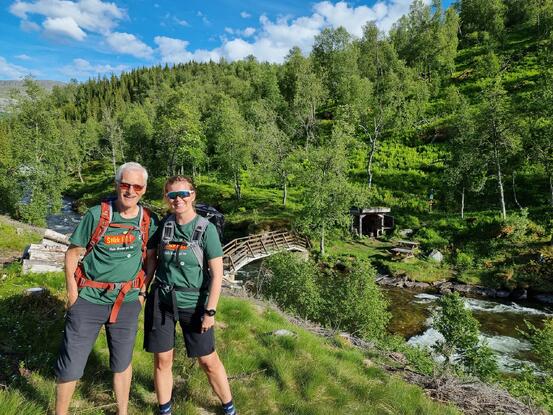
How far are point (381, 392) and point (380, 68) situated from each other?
6909cm

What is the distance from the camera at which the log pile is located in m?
8.43

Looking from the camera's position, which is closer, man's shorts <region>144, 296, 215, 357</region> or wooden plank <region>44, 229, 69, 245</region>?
man's shorts <region>144, 296, 215, 357</region>

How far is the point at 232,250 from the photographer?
2317 cm

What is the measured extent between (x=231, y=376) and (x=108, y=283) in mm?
2558

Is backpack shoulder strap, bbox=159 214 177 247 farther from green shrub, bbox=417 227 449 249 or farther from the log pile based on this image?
green shrub, bbox=417 227 449 249

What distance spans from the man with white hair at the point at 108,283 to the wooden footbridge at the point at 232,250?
571 centimetres

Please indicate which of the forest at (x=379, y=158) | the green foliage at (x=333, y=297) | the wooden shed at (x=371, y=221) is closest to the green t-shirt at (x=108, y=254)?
the forest at (x=379, y=158)

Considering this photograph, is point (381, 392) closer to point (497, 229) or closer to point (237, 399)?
point (237, 399)

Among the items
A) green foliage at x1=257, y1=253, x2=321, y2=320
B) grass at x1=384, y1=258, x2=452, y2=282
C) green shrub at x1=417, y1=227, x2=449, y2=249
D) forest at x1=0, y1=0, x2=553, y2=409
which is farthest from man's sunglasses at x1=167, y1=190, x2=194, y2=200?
green shrub at x1=417, y1=227, x2=449, y2=249

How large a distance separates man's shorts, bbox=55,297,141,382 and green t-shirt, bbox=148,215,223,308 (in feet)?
1.41

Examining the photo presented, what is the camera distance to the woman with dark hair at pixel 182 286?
3961 millimetres

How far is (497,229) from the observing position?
1149 inches

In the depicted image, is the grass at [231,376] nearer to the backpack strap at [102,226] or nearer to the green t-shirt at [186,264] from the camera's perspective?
the green t-shirt at [186,264]

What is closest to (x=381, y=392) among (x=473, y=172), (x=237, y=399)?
(x=237, y=399)
